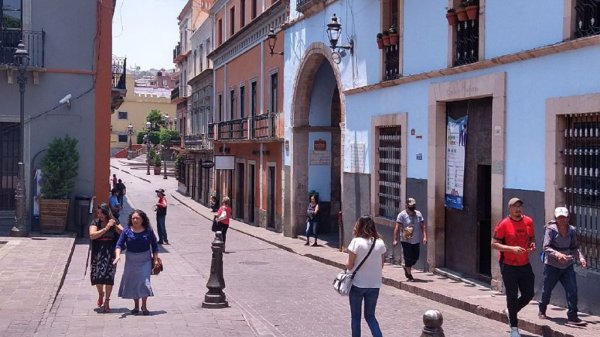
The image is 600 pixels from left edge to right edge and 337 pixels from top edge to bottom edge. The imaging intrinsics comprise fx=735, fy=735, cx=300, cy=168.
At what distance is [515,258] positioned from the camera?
8523 mm

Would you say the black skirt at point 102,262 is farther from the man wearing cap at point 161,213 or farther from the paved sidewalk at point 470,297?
the man wearing cap at point 161,213

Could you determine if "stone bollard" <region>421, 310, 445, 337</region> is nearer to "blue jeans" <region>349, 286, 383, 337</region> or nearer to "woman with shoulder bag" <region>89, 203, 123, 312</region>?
"blue jeans" <region>349, 286, 383, 337</region>

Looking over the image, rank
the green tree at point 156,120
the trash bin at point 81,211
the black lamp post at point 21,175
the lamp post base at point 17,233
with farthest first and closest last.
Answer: the green tree at point 156,120
the trash bin at point 81,211
the lamp post base at point 17,233
the black lamp post at point 21,175

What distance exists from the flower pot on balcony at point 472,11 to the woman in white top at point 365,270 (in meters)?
6.05

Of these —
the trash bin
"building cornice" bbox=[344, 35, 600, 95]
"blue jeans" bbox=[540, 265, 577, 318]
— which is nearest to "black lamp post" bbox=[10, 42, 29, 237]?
the trash bin

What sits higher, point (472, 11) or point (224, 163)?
point (472, 11)

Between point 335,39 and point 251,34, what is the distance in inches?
437

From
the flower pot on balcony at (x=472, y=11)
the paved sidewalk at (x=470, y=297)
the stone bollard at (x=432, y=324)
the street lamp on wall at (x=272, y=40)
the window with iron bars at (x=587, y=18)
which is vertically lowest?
the paved sidewalk at (x=470, y=297)

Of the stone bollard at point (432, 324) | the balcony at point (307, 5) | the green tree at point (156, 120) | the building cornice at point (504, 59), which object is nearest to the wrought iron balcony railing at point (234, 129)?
the balcony at point (307, 5)

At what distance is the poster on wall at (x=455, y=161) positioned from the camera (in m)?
12.9

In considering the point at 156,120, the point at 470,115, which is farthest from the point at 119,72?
the point at 156,120

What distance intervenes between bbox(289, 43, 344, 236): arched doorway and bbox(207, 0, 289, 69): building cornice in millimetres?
3017

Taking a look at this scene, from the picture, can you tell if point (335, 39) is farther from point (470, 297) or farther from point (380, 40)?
point (470, 297)

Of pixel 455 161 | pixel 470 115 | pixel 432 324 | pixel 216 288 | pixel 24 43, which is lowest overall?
pixel 216 288
